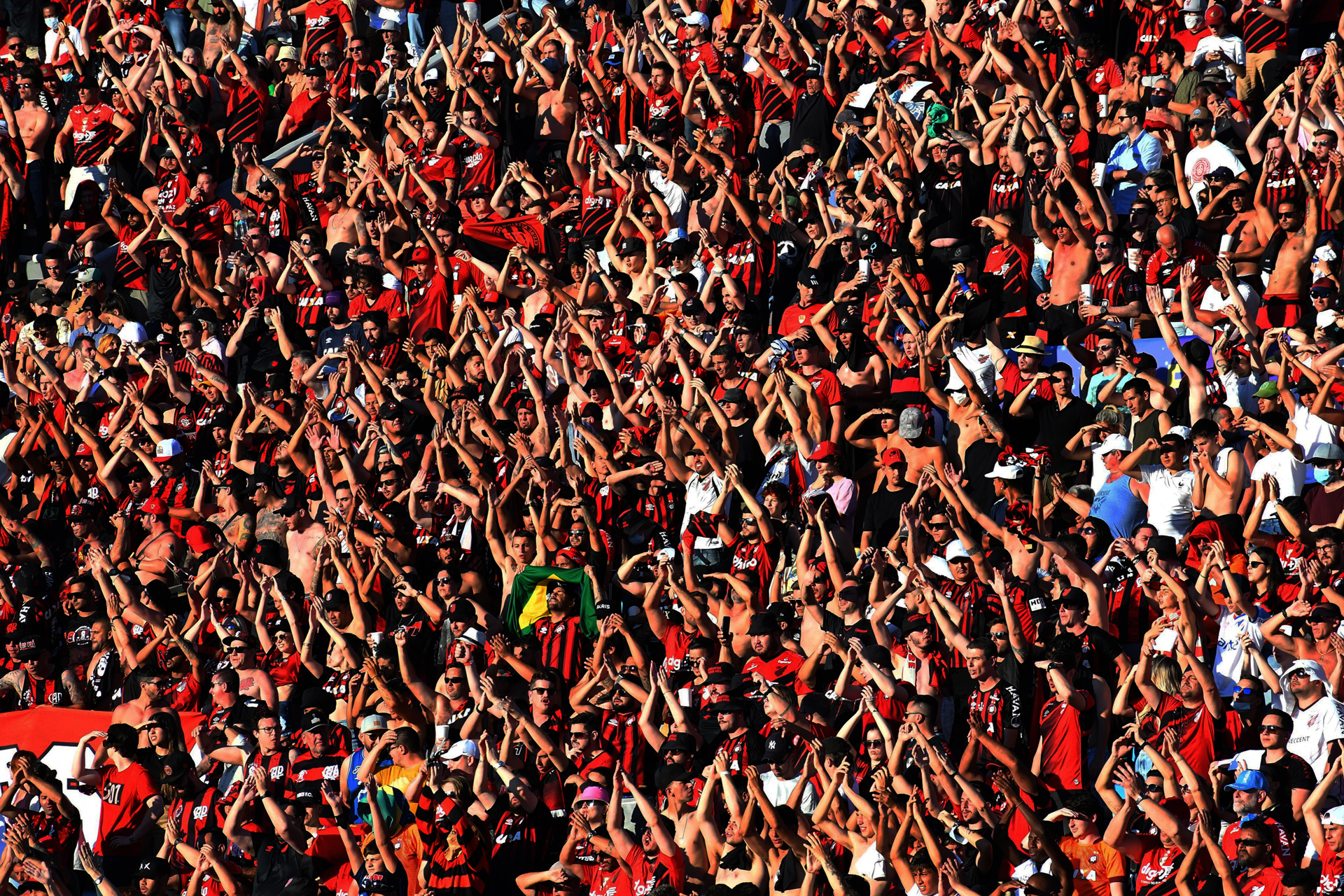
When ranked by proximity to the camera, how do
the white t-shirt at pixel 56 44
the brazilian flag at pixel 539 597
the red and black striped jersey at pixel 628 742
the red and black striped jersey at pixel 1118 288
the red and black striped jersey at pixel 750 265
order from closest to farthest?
1. the red and black striped jersey at pixel 628 742
2. the brazilian flag at pixel 539 597
3. the red and black striped jersey at pixel 1118 288
4. the red and black striped jersey at pixel 750 265
5. the white t-shirt at pixel 56 44

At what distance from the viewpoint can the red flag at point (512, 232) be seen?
51.0 ft

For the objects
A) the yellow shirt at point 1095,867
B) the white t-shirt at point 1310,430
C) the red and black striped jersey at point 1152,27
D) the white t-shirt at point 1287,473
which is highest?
the red and black striped jersey at point 1152,27

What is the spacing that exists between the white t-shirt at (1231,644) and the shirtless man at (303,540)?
16.3 feet

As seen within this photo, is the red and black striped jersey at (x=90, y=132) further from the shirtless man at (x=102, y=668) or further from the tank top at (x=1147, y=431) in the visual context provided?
the tank top at (x=1147, y=431)

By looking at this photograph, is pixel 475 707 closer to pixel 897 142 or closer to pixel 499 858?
pixel 499 858

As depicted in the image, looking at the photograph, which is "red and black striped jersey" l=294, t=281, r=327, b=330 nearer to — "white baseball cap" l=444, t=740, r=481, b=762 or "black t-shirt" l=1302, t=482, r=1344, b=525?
"white baseball cap" l=444, t=740, r=481, b=762

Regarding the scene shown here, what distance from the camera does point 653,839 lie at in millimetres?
11320

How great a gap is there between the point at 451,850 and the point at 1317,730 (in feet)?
12.9

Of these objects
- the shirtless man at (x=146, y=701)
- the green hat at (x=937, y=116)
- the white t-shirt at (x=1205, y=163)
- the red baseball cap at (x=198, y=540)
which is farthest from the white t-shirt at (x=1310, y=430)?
the red baseball cap at (x=198, y=540)

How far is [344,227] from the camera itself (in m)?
16.0

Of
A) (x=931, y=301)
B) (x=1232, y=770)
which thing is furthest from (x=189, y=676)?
(x=1232, y=770)

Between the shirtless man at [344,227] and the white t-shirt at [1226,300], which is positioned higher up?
the white t-shirt at [1226,300]

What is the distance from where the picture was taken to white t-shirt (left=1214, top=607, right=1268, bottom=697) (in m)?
11.2

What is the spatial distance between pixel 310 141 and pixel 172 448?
2.95 metres
